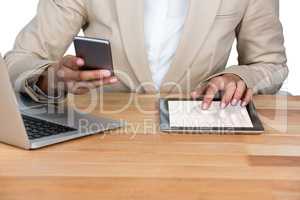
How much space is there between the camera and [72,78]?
1260 millimetres

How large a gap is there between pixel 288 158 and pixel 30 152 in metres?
0.49

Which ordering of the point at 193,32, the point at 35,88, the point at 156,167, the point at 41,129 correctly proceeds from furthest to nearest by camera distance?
the point at 193,32, the point at 35,88, the point at 41,129, the point at 156,167

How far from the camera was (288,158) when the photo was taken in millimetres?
1003

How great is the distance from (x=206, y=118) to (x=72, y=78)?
336 millimetres

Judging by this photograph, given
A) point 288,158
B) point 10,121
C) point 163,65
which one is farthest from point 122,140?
point 163,65

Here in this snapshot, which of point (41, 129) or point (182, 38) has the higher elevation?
point (182, 38)

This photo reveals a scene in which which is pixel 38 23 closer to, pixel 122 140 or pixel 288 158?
pixel 122 140

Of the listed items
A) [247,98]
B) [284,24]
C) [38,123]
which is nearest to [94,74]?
[38,123]

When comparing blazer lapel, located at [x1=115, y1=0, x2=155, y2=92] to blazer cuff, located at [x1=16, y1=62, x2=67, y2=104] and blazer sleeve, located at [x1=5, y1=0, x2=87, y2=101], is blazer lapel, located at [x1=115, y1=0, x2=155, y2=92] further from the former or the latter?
blazer cuff, located at [x1=16, y1=62, x2=67, y2=104]

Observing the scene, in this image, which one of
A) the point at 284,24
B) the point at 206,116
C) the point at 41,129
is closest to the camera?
the point at 41,129

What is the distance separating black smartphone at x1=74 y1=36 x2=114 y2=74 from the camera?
42.6 inches

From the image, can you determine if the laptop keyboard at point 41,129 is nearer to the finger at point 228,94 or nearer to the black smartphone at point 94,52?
the black smartphone at point 94,52

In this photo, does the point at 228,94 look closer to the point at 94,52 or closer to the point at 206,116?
the point at 206,116

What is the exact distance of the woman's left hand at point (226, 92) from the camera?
49.3 inches
